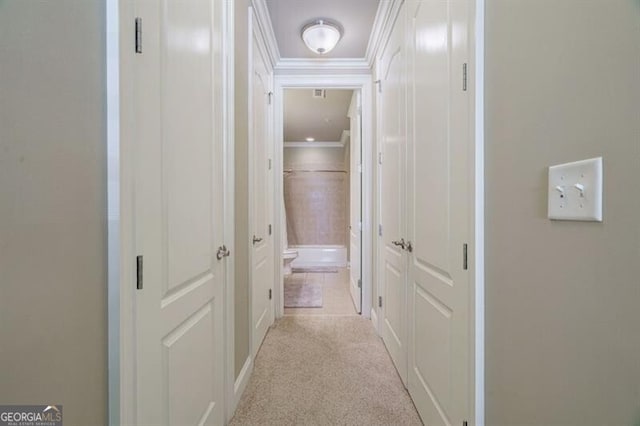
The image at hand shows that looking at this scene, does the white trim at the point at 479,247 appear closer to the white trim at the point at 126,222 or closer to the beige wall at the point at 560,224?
the beige wall at the point at 560,224

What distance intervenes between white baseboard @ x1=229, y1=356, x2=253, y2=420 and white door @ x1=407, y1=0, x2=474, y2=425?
40.2 inches

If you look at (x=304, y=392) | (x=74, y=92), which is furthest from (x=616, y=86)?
(x=304, y=392)

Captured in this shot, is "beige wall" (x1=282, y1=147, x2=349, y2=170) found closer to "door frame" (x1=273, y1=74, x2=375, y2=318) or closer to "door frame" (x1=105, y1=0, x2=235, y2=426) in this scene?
"door frame" (x1=273, y1=74, x2=375, y2=318)

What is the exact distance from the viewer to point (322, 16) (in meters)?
2.23

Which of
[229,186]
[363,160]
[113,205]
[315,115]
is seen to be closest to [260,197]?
[229,186]

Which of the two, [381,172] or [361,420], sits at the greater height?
[381,172]

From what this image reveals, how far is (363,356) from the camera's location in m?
2.19

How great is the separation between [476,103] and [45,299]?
130 cm

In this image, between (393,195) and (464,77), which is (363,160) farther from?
(464,77)

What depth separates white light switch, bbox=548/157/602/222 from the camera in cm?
57

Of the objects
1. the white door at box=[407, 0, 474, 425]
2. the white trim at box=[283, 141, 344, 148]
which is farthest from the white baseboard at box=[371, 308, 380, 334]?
the white trim at box=[283, 141, 344, 148]

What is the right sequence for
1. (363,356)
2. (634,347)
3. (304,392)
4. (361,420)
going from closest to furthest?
(634,347)
(361,420)
(304,392)
(363,356)

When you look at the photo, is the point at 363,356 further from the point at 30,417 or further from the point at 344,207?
the point at 344,207

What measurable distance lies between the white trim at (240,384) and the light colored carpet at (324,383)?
35 mm
